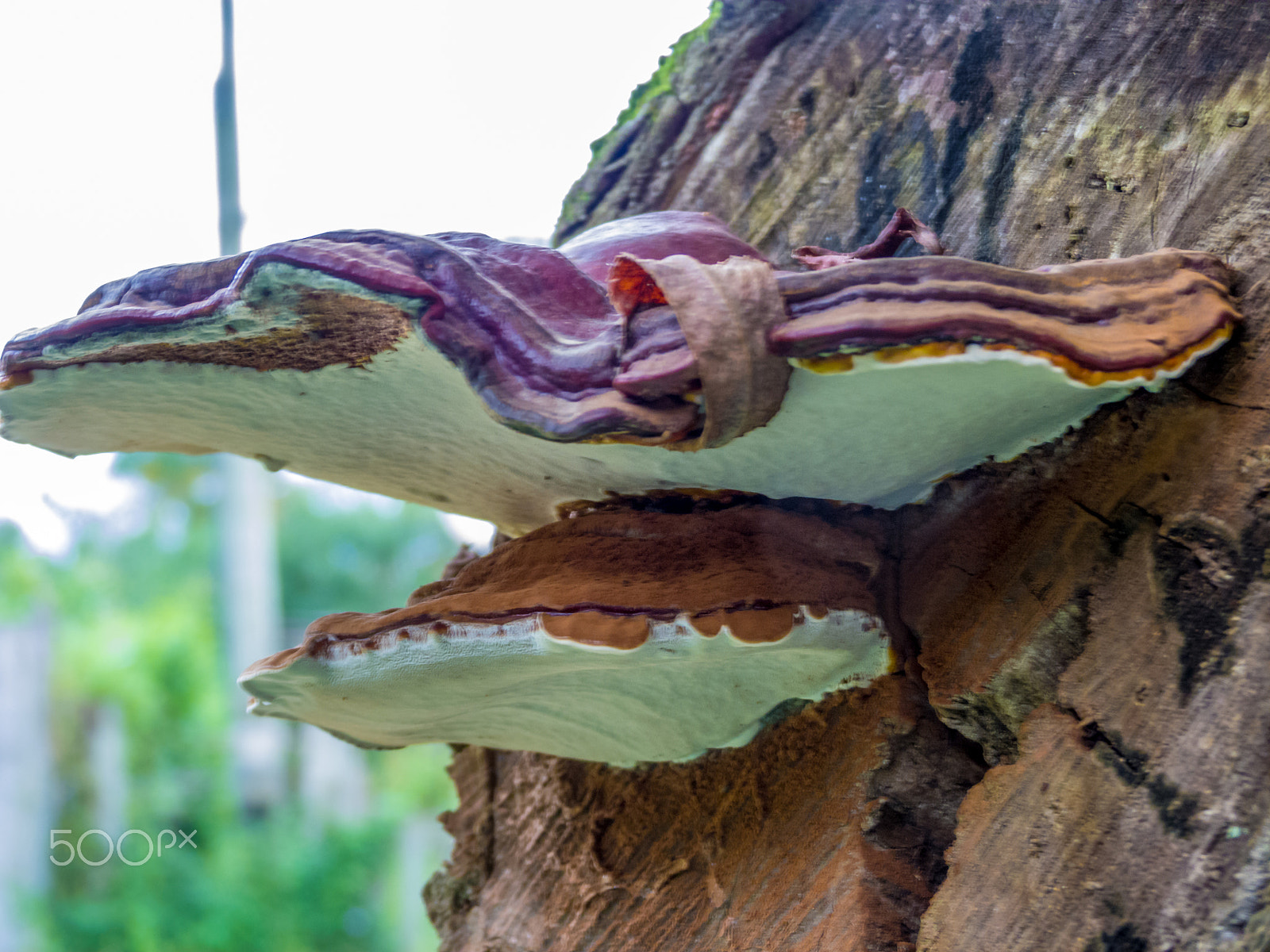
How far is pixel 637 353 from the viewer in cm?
63

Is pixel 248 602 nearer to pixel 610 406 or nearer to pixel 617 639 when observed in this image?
pixel 617 639

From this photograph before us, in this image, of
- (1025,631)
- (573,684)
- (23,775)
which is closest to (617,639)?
(573,684)

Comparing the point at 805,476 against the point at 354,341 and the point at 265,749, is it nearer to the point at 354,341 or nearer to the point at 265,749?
the point at 354,341

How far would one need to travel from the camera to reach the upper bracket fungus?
1.95 feet

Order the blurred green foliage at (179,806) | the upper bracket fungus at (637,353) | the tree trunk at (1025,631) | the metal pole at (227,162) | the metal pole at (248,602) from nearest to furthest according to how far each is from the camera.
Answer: the upper bracket fungus at (637,353) → the tree trunk at (1025,631) → the metal pole at (227,162) → the blurred green foliage at (179,806) → the metal pole at (248,602)

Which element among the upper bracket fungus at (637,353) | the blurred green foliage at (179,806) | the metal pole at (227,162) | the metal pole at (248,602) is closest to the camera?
the upper bracket fungus at (637,353)

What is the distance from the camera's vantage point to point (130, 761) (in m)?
9.81

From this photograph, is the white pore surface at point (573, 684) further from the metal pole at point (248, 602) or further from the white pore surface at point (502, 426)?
the metal pole at point (248, 602)

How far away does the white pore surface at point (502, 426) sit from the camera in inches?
26.0

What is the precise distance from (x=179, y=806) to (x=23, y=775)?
1.86 meters

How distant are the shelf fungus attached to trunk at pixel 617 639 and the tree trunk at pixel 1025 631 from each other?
9cm

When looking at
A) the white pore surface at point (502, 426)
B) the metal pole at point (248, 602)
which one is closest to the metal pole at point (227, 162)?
the metal pole at point (248, 602)

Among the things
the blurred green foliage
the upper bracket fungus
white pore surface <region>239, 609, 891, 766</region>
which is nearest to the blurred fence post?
the blurred green foliage

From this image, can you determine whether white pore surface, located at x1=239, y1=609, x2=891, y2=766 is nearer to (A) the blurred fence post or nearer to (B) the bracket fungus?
(B) the bracket fungus
